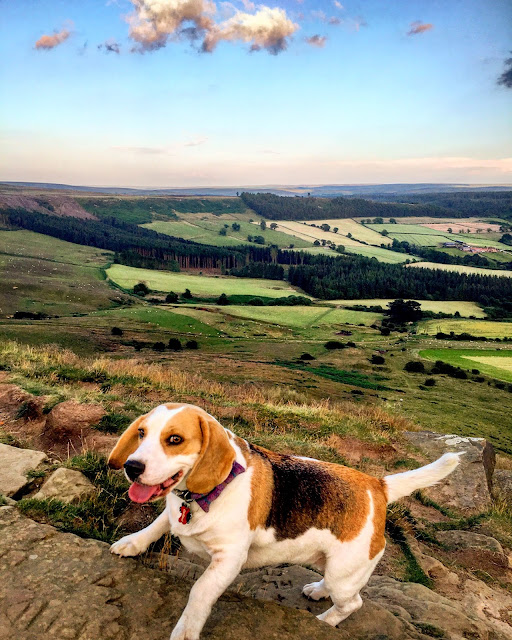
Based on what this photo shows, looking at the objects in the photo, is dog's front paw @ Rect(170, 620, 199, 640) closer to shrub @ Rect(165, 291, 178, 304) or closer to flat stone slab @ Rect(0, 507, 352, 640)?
flat stone slab @ Rect(0, 507, 352, 640)

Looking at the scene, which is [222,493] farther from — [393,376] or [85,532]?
[393,376]

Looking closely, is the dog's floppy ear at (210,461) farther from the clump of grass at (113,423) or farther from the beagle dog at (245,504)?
the clump of grass at (113,423)

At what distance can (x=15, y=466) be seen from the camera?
19.3 feet

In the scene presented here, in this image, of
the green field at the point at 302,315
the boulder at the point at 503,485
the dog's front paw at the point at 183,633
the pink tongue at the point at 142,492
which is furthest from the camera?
the green field at the point at 302,315

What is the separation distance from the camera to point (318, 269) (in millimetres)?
154375

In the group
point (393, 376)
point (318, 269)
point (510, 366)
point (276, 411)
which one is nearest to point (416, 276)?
point (318, 269)

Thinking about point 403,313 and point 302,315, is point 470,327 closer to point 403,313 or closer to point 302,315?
point 403,313

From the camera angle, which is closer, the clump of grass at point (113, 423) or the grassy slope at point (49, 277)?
the clump of grass at point (113, 423)

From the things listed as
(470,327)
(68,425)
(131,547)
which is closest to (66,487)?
(131,547)

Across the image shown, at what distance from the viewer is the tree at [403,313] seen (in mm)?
95562

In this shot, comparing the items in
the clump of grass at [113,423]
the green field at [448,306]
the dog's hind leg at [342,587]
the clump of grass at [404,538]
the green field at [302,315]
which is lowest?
the green field at [448,306]

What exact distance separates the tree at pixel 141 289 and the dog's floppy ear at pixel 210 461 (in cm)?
9828

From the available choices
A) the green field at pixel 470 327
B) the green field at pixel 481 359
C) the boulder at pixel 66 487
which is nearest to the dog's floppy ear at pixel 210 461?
the boulder at pixel 66 487

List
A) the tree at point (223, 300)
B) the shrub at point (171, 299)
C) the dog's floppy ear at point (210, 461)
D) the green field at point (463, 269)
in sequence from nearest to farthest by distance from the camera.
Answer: the dog's floppy ear at point (210, 461)
the shrub at point (171, 299)
the tree at point (223, 300)
the green field at point (463, 269)
